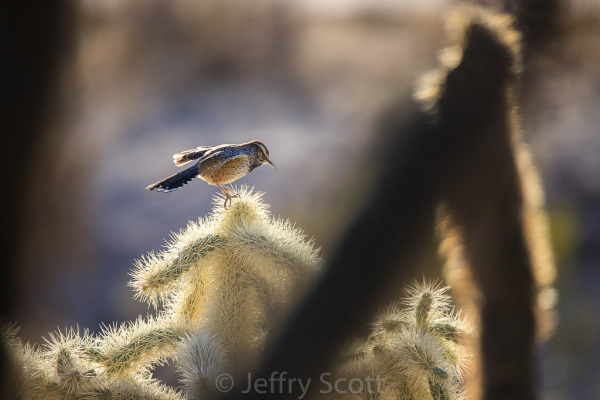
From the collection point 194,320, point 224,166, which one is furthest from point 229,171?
point 194,320

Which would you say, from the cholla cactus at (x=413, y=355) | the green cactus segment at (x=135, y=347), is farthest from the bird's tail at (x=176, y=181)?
the cholla cactus at (x=413, y=355)

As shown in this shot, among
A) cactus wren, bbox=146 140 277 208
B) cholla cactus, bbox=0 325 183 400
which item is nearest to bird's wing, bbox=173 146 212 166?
cactus wren, bbox=146 140 277 208

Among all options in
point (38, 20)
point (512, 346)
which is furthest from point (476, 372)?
point (38, 20)

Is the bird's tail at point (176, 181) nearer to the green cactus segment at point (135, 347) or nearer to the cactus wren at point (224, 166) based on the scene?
the cactus wren at point (224, 166)

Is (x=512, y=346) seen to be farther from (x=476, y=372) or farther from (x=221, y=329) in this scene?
(x=221, y=329)

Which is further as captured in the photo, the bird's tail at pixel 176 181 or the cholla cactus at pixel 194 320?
the bird's tail at pixel 176 181

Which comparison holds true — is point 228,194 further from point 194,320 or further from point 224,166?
point 194,320

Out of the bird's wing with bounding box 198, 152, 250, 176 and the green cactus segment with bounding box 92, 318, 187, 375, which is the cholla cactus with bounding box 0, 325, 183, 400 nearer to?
the green cactus segment with bounding box 92, 318, 187, 375

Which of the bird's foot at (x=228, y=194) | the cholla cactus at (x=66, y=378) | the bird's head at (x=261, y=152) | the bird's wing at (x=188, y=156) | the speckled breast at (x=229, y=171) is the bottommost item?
the cholla cactus at (x=66, y=378)
